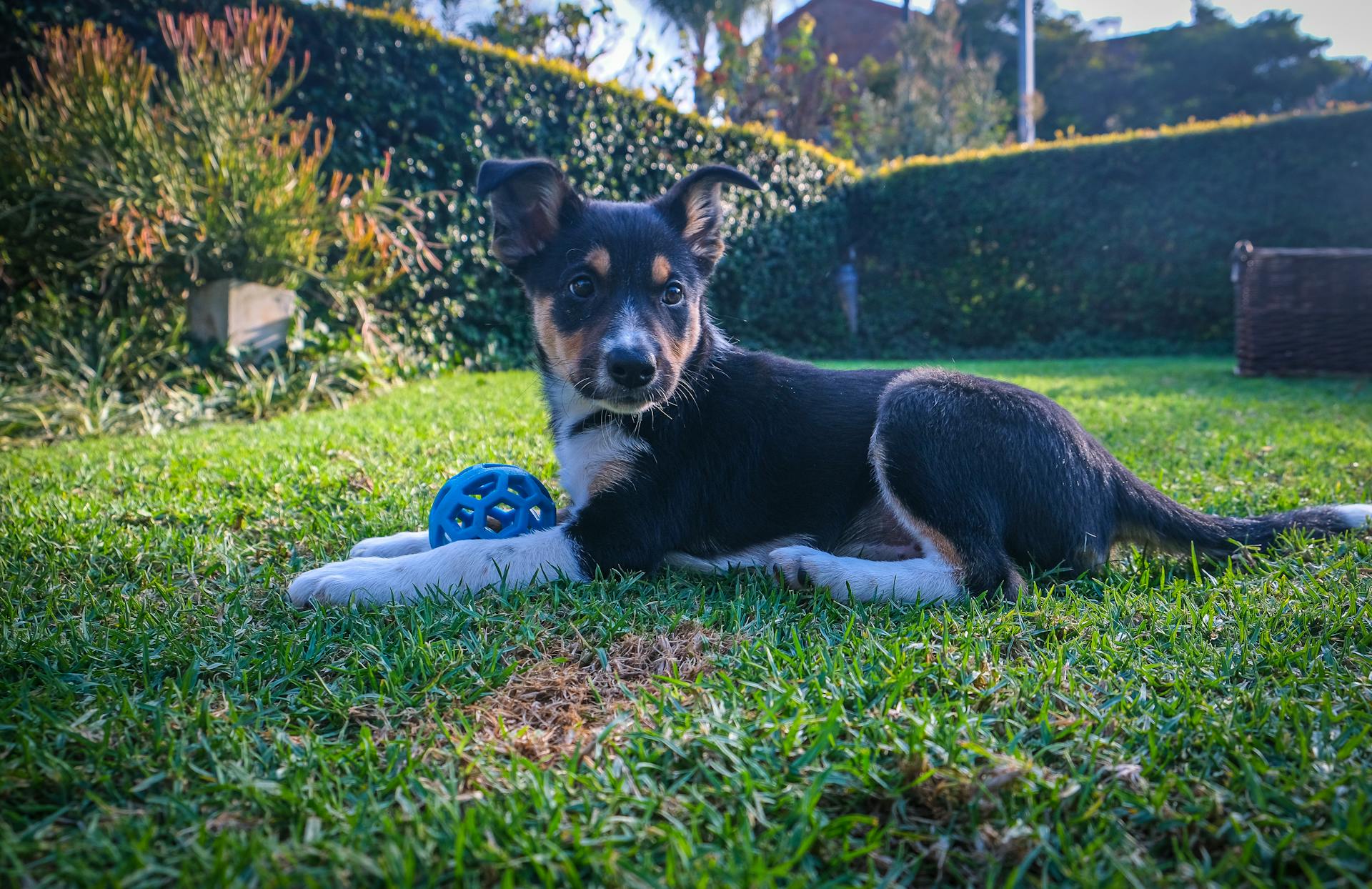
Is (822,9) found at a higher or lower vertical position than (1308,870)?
higher

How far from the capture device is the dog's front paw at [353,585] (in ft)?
8.40

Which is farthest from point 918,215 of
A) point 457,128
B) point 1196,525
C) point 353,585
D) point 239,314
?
point 353,585

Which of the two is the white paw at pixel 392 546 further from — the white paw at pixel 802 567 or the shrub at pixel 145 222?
the shrub at pixel 145 222

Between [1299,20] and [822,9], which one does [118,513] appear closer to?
[822,9]

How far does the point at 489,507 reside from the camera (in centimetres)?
313

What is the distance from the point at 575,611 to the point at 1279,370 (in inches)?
420

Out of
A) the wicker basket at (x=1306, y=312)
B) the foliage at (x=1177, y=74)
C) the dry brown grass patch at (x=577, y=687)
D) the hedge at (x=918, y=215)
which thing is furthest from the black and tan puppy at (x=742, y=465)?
the foliage at (x=1177, y=74)

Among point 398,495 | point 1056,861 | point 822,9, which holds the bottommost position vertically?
point 1056,861

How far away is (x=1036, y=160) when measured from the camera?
14844mm

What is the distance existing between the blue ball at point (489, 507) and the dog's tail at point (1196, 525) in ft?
7.55

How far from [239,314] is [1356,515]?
818 cm

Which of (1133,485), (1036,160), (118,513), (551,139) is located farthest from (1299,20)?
(118,513)

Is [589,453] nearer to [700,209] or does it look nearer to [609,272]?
[609,272]

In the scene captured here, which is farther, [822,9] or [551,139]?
[822,9]
